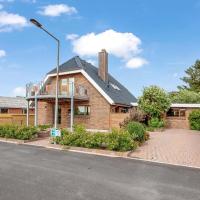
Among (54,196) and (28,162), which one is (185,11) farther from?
(54,196)

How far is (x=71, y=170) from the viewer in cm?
949

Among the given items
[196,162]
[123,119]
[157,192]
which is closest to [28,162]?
[157,192]

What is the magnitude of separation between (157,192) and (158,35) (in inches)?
544

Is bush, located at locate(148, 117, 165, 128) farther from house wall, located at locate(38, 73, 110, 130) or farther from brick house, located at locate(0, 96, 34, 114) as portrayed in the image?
brick house, located at locate(0, 96, 34, 114)

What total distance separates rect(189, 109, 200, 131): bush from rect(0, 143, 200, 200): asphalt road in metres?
17.4

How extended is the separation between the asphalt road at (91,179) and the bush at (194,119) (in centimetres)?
1737

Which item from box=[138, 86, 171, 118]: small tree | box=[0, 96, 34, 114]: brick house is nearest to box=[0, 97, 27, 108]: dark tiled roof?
box=[0, 96, 34, 114]: brick house

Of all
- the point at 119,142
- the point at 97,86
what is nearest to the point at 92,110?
the point at 97,86

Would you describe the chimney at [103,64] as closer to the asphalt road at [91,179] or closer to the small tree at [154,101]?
the small tree at [154,101]

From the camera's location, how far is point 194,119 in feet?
89.1

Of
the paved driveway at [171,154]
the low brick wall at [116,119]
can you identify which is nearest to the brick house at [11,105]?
the low brick wall at [116,119]

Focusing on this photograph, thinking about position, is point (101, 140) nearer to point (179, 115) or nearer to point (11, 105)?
point (179, 115)

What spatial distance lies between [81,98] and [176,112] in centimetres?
1129

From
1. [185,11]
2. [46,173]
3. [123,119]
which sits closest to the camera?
[46,173]
